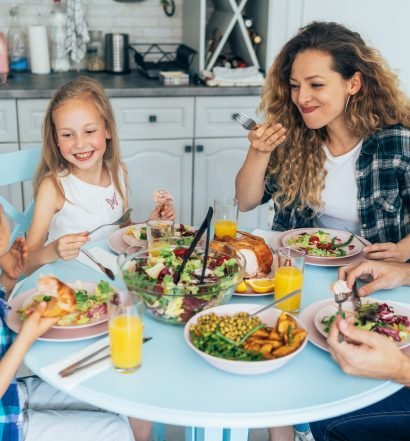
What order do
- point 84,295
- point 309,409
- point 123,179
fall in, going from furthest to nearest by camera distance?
point 123,179
point 84,295
point 309,409

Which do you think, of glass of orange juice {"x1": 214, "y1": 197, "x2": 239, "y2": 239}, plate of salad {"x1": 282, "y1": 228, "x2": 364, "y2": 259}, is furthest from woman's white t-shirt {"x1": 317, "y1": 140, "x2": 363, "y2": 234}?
glass of orange juice {"x1": 214, "y1": 197, "x2": 239, "y2": 239}

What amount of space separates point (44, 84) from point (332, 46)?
1.58 m

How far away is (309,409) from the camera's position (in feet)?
3.47

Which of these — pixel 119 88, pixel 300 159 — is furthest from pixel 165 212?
pixel 119 88

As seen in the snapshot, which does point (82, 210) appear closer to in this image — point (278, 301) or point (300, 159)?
point (300, 159)

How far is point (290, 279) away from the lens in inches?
54.2

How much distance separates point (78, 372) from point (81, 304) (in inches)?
8.5

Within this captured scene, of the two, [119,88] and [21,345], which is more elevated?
[119,88]

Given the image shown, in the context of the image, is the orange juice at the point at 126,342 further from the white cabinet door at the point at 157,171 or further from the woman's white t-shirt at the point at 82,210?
the white cabinet door at the point at 157,171

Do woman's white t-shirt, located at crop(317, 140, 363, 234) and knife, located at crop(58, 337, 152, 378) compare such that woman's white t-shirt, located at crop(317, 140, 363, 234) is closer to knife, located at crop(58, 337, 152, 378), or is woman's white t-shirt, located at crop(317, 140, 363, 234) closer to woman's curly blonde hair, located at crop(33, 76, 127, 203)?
woman's curly blonde hair, located at crop(33, 76, 127, 203)

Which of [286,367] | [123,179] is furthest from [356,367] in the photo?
[123,179]

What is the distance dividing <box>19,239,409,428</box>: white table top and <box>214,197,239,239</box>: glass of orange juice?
1.60ft

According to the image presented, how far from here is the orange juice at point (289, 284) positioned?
1378 millimetres

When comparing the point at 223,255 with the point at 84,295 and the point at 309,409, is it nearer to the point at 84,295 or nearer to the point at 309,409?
the point at 84,295
